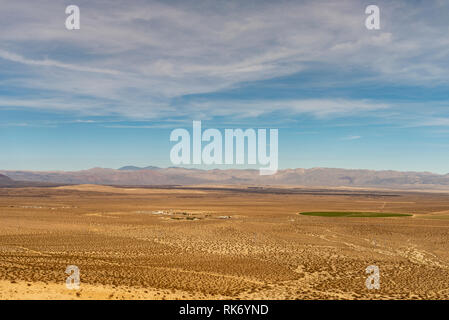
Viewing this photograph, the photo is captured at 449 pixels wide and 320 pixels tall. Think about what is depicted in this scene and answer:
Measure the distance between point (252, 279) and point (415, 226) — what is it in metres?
30.9

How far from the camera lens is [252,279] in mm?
19984
